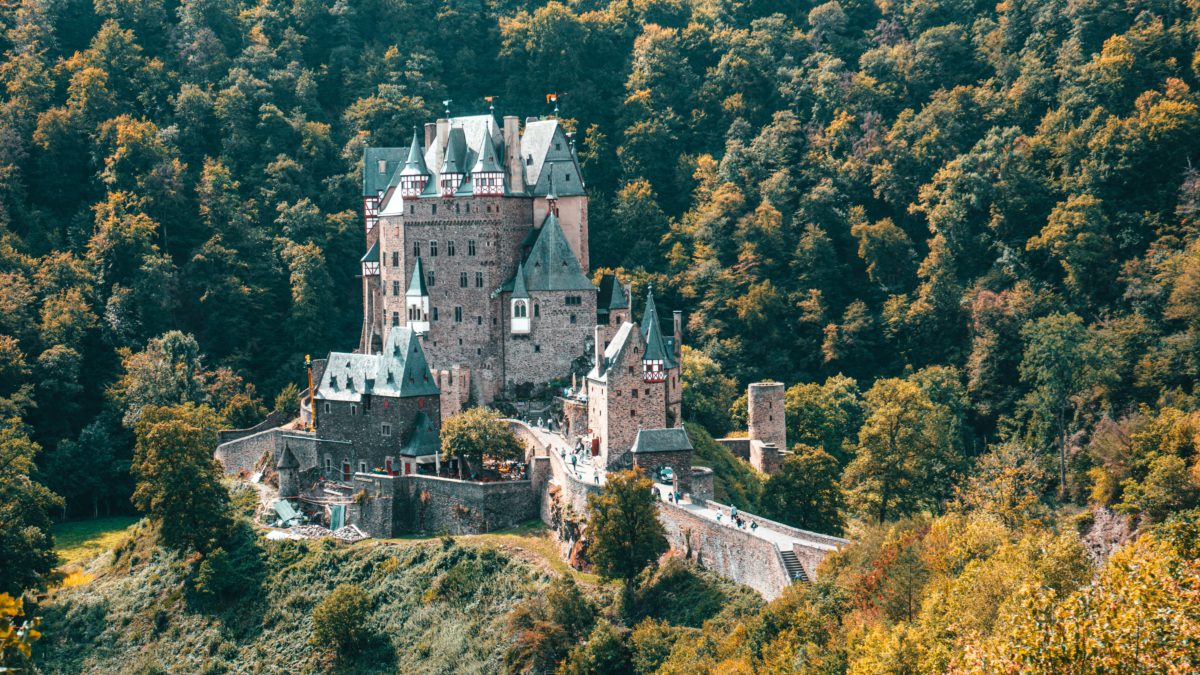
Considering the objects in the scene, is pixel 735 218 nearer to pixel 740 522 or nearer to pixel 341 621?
pixel 740 522

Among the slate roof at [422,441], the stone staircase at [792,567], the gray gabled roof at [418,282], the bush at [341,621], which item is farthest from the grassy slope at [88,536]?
the stone staircase at [792,567]

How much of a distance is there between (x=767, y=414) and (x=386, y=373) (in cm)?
1864

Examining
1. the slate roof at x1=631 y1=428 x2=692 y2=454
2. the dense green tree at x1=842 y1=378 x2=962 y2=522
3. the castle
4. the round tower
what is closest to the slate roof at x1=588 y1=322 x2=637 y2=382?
the castle

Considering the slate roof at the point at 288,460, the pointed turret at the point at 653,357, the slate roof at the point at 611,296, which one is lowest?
the slate roof at the point at 288,460

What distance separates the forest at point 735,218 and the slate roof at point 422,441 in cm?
1261

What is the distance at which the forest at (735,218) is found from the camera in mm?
70438

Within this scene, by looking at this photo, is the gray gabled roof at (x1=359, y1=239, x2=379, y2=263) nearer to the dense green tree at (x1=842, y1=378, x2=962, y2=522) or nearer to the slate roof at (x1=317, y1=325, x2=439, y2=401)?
the slate roof at (x1=317, y1=325, x2=439, y2=401)

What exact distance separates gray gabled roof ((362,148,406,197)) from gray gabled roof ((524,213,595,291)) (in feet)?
37.6

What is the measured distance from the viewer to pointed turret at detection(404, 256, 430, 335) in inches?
2758

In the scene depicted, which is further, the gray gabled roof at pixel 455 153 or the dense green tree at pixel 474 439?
the gray gabled roof at pixel 455 153

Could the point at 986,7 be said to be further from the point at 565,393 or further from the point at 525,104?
the point at 565,393

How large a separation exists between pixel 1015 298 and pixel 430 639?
141 feet

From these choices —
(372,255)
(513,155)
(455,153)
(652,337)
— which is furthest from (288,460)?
(652,337)

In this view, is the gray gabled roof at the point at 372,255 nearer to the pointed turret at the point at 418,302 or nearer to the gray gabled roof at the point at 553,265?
the pointed turret at the point at 418,302
